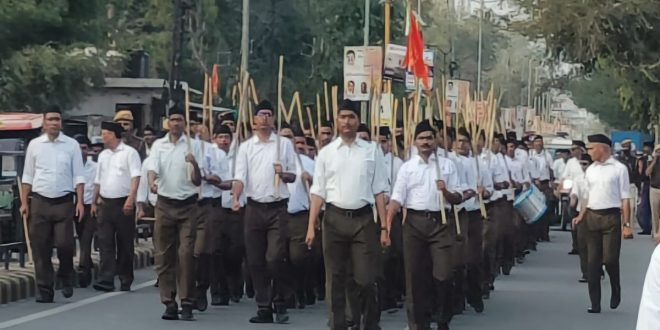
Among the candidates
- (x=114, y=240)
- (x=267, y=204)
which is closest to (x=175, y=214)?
(x=267, y=204)

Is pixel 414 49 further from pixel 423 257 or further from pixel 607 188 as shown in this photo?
pixel 423 257

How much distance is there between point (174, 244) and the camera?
14672 millimetres

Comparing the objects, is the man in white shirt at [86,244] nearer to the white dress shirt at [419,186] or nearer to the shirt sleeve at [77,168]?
the shirt sleeve at [77,168]

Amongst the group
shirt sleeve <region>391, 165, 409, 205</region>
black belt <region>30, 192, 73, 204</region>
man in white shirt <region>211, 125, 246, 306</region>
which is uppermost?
shirt sleeve <region>391, 165, 409, 205</region>

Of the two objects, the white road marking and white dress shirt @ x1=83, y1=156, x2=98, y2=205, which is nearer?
the white road marking

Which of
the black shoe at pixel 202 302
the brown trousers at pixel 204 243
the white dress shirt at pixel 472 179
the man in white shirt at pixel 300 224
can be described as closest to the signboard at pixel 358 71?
the white dress shirt at pixel 472 179

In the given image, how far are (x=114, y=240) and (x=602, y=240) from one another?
574cm

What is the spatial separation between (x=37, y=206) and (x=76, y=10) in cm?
1389

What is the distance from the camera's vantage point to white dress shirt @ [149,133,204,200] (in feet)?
48.1

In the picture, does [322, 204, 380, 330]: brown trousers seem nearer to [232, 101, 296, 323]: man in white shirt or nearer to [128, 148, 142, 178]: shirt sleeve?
[232, 101, 296, 323]: man in white shirt

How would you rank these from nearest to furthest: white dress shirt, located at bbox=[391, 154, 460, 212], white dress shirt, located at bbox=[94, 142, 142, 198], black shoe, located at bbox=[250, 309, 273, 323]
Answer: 1. white dress shirt, located at bbox=[391, 154, 460, 212]
2. black shoe, located at bbox=[250, 309, 273, 323]
3. white dress shirt, located at bbox=[94, 142, 142, 198]

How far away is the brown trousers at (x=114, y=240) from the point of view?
1720cm

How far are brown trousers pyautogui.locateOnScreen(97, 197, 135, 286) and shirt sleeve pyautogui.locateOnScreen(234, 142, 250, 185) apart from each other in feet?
9.26

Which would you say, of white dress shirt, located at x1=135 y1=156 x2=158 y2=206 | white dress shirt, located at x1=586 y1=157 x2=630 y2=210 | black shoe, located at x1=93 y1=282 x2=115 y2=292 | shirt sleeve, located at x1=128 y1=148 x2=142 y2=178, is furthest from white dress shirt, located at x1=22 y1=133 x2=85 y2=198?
white dress shirt, located at x1=586 y1=157 x2=630 y2=210
